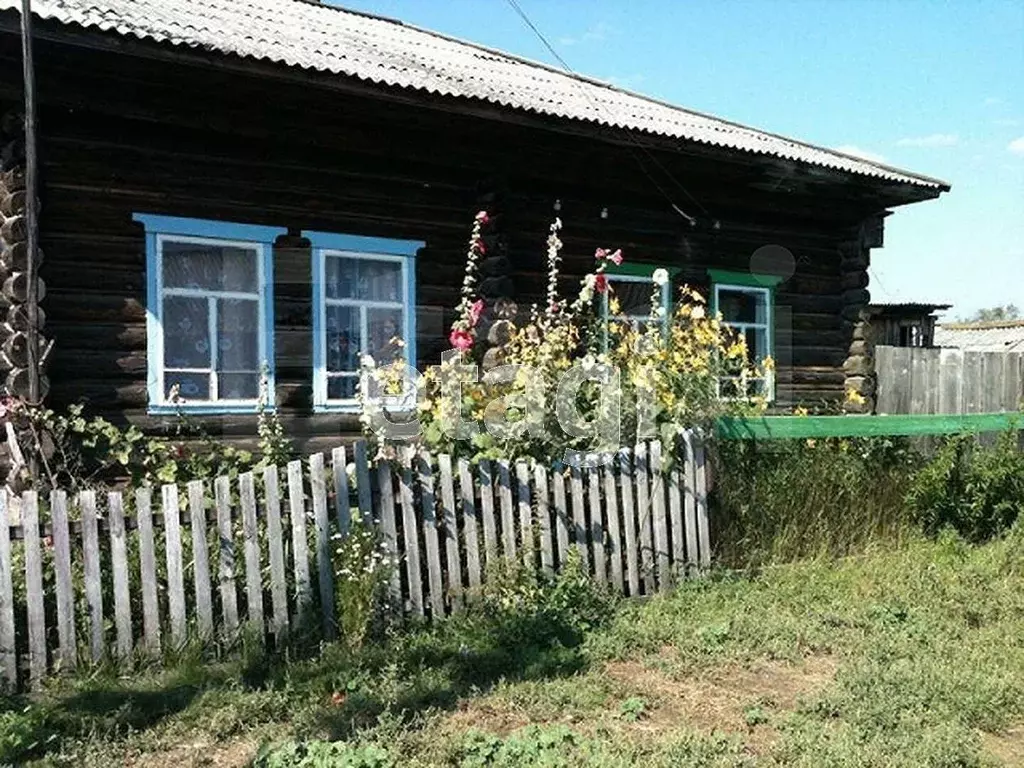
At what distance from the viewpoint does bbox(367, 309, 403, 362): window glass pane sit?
8.28 metres

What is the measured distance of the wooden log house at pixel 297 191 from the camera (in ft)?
21.9

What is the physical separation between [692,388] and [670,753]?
9.07 ft

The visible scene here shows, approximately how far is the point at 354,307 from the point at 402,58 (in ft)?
8.31

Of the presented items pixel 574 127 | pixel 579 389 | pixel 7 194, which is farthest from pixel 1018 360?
pixel 7 194

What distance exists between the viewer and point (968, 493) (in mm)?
6586

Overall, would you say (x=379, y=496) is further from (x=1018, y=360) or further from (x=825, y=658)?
(x=1018, y=360)

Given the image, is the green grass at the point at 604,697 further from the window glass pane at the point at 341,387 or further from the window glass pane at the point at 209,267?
the window glass pane at the point at 209,267

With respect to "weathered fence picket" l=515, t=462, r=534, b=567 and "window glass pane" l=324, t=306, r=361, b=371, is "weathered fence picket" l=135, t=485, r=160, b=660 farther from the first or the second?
"window glass pane" l=324, t=306, r=361, b=371

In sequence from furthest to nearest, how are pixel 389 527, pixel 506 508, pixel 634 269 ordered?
1. pixel 634 269
2. pixel 506 508
3. pixel 389 527

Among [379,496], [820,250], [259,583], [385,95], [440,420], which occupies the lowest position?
[259,583]

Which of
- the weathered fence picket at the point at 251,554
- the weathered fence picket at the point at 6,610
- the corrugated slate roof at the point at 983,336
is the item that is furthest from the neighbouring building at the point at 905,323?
the weathered fence picket at the point at 6,610

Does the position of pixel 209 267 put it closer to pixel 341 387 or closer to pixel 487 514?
pixel 341 387

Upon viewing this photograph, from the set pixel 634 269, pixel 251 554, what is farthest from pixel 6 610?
pixel 634 269

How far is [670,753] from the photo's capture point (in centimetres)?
327
